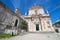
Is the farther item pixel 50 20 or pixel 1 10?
pixel 50 20

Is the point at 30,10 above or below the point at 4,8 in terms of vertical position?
above

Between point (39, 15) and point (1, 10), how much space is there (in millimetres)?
10805

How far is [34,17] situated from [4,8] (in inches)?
364

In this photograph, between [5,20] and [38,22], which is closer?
[5,20]

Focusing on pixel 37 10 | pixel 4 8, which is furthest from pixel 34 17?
pixel 4 8

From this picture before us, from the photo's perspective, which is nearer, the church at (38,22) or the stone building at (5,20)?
the stone building at (5,20)

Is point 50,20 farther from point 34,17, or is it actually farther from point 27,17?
point 27,17

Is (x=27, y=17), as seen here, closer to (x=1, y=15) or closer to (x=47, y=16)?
(x=47, y=16)

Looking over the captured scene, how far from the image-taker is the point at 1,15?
1062 centimetres

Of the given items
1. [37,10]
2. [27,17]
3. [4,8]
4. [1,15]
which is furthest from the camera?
[37,10]

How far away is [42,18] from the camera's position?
1898 centimetres

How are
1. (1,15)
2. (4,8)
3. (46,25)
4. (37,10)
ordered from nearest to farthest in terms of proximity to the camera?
(1,15) → (4,8) → (46,25) → (37,10)

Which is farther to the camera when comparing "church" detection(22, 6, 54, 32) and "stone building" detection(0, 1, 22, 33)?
"church" detection(22, 6, 54, 32)

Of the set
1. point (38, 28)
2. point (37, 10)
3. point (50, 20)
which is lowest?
point (38, 28)
